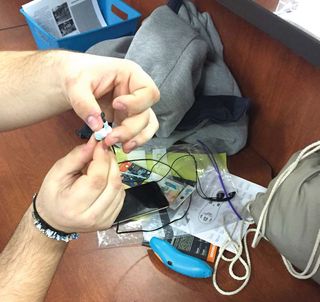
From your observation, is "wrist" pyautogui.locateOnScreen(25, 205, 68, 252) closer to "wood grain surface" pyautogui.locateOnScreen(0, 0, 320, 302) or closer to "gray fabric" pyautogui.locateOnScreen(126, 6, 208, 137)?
"wood grain surface" pyautogui.locateOnScreen(0, 0, 320, 302)

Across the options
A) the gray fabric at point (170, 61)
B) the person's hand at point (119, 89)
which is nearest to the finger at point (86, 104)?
the person's hand at point (119, 89)

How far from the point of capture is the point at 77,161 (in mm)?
579

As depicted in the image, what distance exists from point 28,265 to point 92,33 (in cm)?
70

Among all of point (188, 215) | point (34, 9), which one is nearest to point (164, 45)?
point (188, 215)

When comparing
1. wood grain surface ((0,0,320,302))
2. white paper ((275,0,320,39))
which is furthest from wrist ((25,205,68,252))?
white paper ((275,0,320,39))

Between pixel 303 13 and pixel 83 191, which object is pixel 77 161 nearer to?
pixel 83 191

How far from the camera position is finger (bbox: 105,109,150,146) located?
1.90 feet

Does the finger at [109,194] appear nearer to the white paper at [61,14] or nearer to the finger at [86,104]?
the finger at [86,104]

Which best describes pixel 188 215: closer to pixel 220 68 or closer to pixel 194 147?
pixel 194 147

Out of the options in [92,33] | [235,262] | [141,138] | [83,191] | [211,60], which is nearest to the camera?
[83,191]

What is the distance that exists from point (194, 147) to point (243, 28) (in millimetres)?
311

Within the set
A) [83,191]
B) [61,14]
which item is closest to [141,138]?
[83,191]

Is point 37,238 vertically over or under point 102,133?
under

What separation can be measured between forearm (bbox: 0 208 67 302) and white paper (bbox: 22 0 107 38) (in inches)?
29.4
